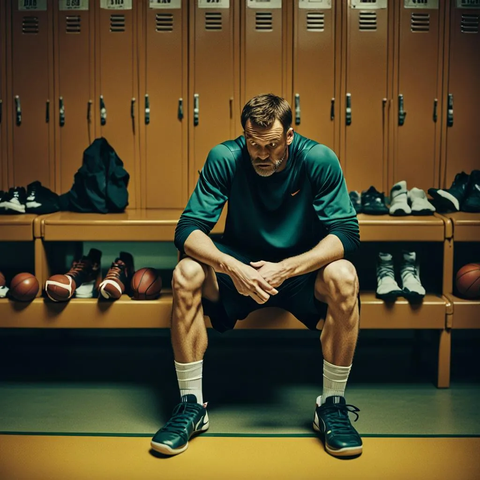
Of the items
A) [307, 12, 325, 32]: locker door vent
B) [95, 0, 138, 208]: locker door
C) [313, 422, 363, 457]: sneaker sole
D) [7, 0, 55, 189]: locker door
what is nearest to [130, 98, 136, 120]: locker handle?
[95, 0, 138, 208]: locker door

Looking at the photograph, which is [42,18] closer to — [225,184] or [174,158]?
[174,158]

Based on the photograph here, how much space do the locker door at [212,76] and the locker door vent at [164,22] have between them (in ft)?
0.36

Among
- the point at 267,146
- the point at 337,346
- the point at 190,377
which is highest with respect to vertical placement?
the point at 267,146

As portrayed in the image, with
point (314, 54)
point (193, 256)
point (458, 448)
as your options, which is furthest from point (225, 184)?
point (314, 54)

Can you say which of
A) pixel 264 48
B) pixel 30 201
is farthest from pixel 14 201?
pixel 264 48

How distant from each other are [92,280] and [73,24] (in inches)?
56.4

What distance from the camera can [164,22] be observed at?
3.70 m

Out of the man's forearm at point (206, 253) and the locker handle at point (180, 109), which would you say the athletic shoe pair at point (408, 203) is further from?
the locker handle at point (180, 109)

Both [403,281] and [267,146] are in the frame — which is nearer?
[267,146]

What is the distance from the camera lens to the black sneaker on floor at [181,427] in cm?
231

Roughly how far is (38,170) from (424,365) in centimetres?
220

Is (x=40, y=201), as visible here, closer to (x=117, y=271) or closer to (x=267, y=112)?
(x=117, y=271)

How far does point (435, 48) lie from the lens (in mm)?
3697

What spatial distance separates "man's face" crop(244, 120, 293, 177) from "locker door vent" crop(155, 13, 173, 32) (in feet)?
4.90
